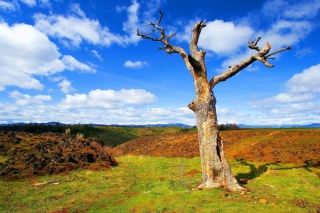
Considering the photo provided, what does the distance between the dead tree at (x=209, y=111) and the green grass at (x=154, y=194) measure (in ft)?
2.84

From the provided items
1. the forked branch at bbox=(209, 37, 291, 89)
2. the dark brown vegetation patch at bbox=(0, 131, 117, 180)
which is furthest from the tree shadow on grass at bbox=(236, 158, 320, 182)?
the dark brown vegetation patch at bbox=(0, 131, 117, 180)

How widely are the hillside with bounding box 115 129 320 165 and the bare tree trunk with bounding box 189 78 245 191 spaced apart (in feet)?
30.4

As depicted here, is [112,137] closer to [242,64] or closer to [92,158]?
[92,158]

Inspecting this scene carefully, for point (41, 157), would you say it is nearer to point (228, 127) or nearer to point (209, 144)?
point (209, 144)

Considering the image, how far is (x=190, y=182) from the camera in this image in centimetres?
1326

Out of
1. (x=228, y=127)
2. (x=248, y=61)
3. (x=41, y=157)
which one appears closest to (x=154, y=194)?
(x=248, y=61)

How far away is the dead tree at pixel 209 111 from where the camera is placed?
11930mm

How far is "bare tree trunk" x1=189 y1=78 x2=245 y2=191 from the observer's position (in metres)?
11.9

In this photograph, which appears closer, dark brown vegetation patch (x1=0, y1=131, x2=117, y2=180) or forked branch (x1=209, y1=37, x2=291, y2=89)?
forked branch (x1=209, y1=37, x2=291, y2=89)

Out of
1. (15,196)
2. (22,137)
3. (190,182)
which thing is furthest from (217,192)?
(22,137)

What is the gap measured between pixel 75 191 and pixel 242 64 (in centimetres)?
1153

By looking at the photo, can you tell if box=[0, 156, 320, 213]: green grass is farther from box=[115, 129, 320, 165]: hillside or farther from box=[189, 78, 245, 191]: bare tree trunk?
box=[115, 129, 320, 165]: hillside

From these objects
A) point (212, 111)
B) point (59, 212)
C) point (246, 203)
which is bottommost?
point (59, 212)

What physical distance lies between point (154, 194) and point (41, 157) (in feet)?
38.5
